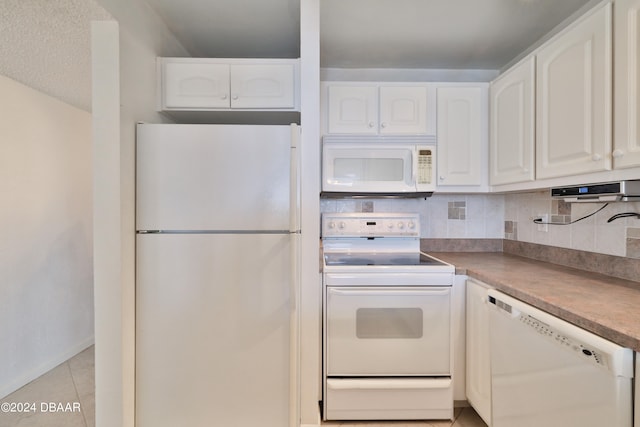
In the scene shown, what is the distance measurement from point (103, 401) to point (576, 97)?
267 cm

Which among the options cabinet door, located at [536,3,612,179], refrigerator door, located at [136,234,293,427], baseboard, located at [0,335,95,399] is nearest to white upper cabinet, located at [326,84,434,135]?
cabinet door, located at [536,3,612,179]

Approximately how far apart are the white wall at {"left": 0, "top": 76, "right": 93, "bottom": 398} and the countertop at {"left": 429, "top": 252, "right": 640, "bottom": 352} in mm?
3083

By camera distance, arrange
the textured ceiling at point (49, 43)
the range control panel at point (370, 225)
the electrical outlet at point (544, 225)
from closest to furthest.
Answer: the textured ceiling at point (49, 43) < the electrical outlet at point (544, 225) < the range control panel at point (370, 225)

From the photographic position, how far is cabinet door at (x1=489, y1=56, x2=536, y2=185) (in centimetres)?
151

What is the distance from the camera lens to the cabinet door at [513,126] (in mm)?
1509

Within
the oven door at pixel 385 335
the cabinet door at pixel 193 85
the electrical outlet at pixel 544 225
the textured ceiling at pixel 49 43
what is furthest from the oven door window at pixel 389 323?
the textured ceiling at pixel 49 43

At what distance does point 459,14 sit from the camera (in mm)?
1570

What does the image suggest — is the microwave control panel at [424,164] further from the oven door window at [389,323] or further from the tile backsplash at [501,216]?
the oven door window at [389,323]

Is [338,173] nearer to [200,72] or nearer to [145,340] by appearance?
[200,72]

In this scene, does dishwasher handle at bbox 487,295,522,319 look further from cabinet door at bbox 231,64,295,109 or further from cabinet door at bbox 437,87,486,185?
cabinet door at bbox 231,64,295,109

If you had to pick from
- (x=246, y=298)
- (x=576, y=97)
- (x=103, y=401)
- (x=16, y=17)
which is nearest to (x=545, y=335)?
(x=576, y=97)

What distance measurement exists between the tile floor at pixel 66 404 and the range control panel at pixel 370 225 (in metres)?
1.17

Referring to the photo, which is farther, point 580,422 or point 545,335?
point 545,335

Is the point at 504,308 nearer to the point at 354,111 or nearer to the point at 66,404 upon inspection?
the point at 354,111
